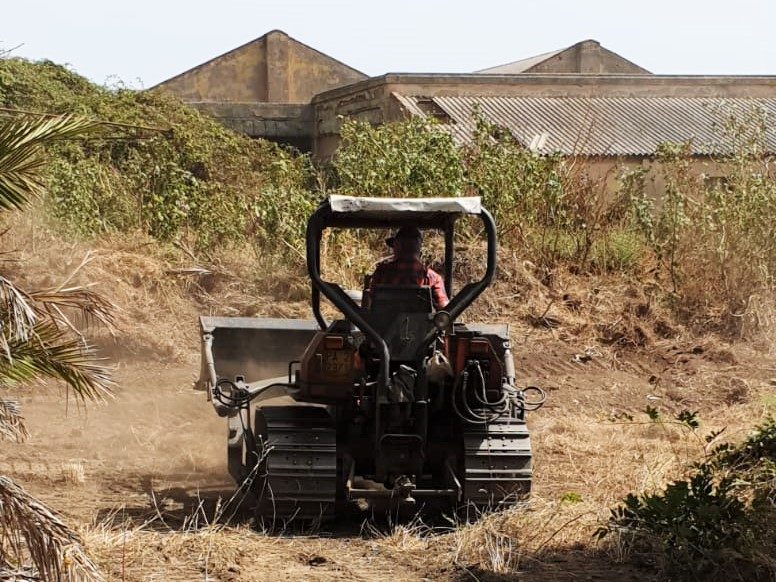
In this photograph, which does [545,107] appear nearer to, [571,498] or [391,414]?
[571,498]

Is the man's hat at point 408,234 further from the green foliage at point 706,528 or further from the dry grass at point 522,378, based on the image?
the green foliage at point 706,528

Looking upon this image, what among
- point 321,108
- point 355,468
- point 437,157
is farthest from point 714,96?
point 355,468

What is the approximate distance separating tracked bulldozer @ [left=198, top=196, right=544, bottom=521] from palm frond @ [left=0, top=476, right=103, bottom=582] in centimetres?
197

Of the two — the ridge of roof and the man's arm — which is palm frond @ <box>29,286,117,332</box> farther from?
the ridge of roof

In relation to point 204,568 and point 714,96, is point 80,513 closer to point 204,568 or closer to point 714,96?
point 204,568

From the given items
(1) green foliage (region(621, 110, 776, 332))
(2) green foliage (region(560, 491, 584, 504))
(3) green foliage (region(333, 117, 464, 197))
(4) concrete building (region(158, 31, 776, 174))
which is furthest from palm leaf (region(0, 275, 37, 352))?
(4) concrete building (region(158, 31, 776, 174))

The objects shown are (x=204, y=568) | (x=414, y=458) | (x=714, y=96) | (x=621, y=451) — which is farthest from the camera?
(x=714, y=96)

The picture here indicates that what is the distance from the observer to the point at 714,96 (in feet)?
112

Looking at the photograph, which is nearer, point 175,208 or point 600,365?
point 600,365

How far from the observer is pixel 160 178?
18047 millimetres

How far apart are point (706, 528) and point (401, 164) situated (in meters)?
9.77

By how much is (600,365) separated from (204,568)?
891 centimetres

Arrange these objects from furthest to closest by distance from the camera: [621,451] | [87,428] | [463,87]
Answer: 1. [463,87]
2. [87,428]
3. [621,451]

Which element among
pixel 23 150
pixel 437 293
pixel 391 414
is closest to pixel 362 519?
pixel 391 414
